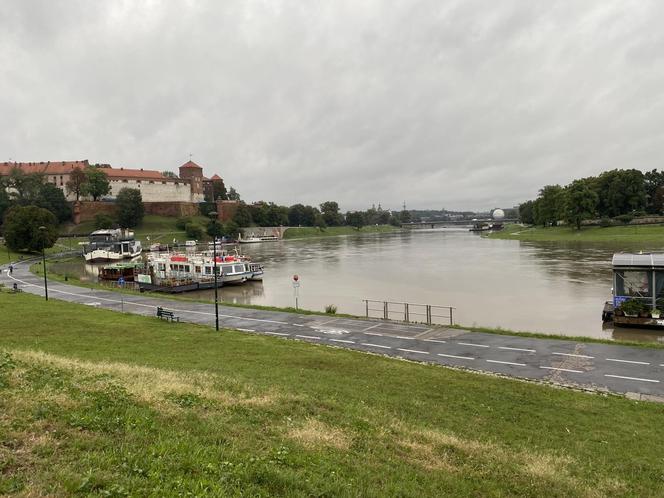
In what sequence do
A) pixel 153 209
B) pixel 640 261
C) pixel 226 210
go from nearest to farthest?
pixel 640 261 → pixel 153 209 → pixel 226 210

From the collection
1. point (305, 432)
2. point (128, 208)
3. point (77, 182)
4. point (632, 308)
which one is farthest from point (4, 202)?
point (305, 432)

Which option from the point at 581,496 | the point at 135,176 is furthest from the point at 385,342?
the point at 135,176

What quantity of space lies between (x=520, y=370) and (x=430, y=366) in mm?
3323

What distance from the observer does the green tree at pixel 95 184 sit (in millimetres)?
140000

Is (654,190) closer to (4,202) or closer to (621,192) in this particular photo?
(621,192)

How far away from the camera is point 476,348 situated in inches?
811

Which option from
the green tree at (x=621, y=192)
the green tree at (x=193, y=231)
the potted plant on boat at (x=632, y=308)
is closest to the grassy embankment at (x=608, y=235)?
the green tree at (x=621, y=192)

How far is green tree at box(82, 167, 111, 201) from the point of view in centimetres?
14000

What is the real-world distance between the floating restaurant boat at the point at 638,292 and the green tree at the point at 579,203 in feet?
303

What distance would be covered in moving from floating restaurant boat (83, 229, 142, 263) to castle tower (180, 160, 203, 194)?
82.3 meters

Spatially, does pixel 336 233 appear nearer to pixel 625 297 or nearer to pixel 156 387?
pixel 625 297

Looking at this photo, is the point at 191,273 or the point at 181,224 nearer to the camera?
the point at 191,273

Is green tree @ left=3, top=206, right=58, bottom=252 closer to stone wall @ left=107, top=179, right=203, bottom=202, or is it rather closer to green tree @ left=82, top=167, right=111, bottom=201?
green tree @ left=82, top=167, right=111, bottom=201

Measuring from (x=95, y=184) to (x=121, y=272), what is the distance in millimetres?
94443
